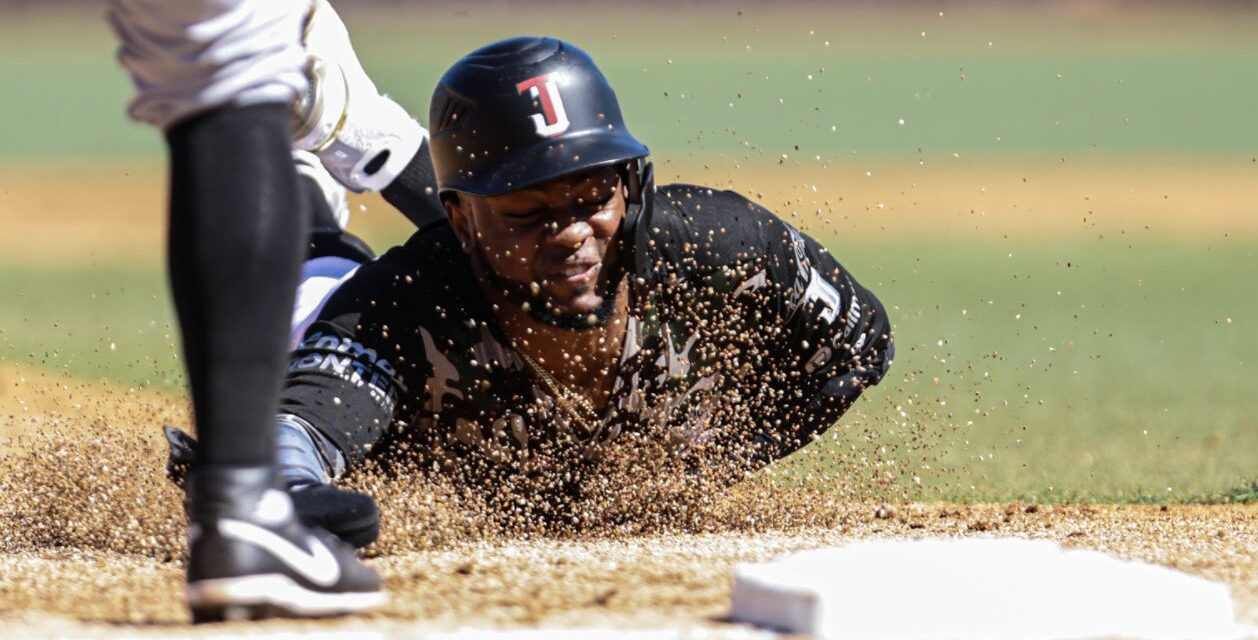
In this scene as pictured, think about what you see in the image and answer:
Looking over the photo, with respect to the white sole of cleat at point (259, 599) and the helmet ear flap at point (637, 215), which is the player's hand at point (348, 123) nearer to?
the helmet ear flap at point (637, 215)

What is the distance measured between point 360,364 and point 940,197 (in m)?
18.4

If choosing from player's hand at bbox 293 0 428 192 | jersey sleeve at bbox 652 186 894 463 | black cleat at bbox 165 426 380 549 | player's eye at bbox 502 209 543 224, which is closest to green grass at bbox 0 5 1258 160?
player's hand at bbox 293 0 428 192

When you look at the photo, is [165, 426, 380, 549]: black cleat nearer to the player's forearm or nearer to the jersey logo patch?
the player's forearm

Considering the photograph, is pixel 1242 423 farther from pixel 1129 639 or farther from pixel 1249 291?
pixel 1249 291

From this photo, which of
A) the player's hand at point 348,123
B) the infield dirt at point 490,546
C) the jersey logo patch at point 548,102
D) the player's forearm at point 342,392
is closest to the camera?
the infield dirt at point 490,546

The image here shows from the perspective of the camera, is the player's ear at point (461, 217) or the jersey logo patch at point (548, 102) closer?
the jersey logo patch at point (548, 102)

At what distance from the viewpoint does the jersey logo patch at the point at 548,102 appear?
144 inches

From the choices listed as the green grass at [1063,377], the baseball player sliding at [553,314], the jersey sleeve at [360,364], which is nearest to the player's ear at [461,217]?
the baseball player sliding at [553,314]

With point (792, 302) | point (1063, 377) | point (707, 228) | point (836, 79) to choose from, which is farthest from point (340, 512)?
point (836, 79)

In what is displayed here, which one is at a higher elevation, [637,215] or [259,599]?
[637,215]

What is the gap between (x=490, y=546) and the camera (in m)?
3.51

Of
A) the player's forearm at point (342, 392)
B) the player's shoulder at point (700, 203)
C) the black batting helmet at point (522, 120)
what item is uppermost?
the black batting helmet at point (522, 120)

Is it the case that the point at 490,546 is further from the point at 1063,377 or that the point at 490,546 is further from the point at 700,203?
the point at 1063,377

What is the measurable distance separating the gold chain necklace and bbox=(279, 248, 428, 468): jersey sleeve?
25 centimetres
